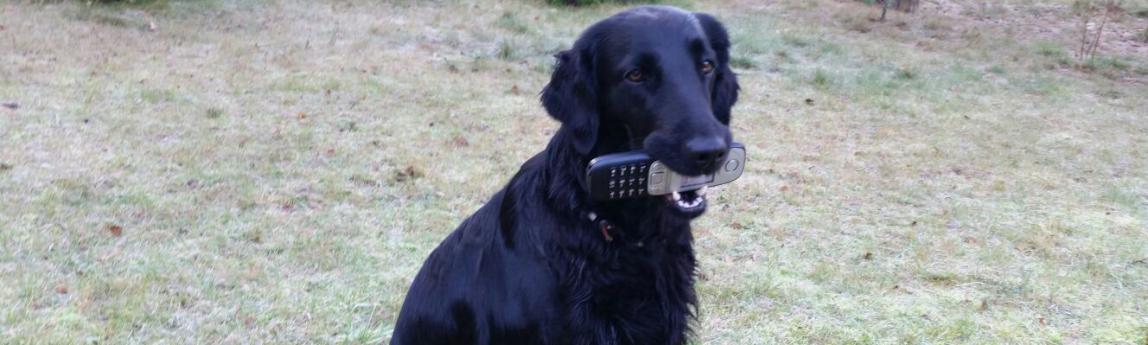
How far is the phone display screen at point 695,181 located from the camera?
102 inches

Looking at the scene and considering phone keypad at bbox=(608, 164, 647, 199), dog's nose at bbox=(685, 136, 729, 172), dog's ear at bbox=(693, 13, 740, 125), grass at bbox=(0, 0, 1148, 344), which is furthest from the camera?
grass at bbox=(0, 0, 1148, 344)

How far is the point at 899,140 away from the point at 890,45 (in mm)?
4590

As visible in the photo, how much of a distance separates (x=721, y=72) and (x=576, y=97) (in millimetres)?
500

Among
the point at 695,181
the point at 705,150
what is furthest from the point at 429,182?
the point at 705,150

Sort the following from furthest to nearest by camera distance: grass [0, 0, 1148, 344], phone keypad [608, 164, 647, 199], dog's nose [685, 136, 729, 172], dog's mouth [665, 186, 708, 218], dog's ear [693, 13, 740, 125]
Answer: grass [0, 0, 1148, 344] < dog's ear [693, 13, 740, 125] < dog's mouth [665, 186, 708, 218] < phone keypad [608, 164, 647, 199] < dog's nose [685, 136, 729, 172]

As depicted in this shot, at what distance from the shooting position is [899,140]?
7949mm

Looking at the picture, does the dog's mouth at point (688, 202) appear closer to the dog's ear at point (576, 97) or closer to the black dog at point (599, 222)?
the black dog at point (599, 222)

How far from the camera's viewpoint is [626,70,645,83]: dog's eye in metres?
2.61


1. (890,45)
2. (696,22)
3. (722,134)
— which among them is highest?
(696,22)

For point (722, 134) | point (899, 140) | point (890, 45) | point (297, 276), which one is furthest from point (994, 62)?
point (722, 134)

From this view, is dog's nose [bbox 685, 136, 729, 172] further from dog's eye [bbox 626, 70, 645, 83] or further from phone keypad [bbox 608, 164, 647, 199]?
dog's eye [bbox 626, 70, 645, 83]

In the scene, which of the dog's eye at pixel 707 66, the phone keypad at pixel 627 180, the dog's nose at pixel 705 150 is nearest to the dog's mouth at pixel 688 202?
the phone keypad at pixel 627 180

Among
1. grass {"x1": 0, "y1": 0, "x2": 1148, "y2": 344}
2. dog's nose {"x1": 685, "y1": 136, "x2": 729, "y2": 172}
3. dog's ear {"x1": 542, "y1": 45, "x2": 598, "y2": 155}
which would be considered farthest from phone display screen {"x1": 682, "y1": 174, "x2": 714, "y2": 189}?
grass {"x1": 0, "y1": 0, "x2": 1148, "y2": 344}

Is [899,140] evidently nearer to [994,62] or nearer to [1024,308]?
[1024,308]
